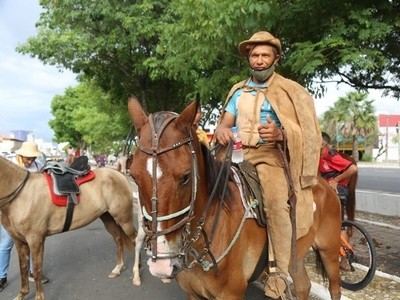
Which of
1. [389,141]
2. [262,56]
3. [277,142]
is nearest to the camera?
[277,142]

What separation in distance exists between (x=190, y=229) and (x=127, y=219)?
424cm

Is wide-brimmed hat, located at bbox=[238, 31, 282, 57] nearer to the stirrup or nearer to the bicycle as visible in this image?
the stirrup

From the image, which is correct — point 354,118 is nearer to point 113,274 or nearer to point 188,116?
point 113,274

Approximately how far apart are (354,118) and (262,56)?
55026 millimetres

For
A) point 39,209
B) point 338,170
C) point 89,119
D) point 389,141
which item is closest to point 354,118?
point 389,141

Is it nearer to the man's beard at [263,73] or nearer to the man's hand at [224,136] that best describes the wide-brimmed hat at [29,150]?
the man's hand at [224,136]

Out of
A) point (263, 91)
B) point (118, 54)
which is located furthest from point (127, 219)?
point (118, 54)

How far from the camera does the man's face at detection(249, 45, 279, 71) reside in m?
3.04

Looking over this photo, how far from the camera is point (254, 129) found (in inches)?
121

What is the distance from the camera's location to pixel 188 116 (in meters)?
2.32

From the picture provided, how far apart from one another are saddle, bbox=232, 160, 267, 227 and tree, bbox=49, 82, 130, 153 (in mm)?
17148

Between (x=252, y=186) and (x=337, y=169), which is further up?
(x=252, y=186)

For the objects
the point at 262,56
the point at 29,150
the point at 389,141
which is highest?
the point at 262,56

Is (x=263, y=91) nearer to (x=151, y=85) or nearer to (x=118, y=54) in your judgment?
(x=118, y=54)
